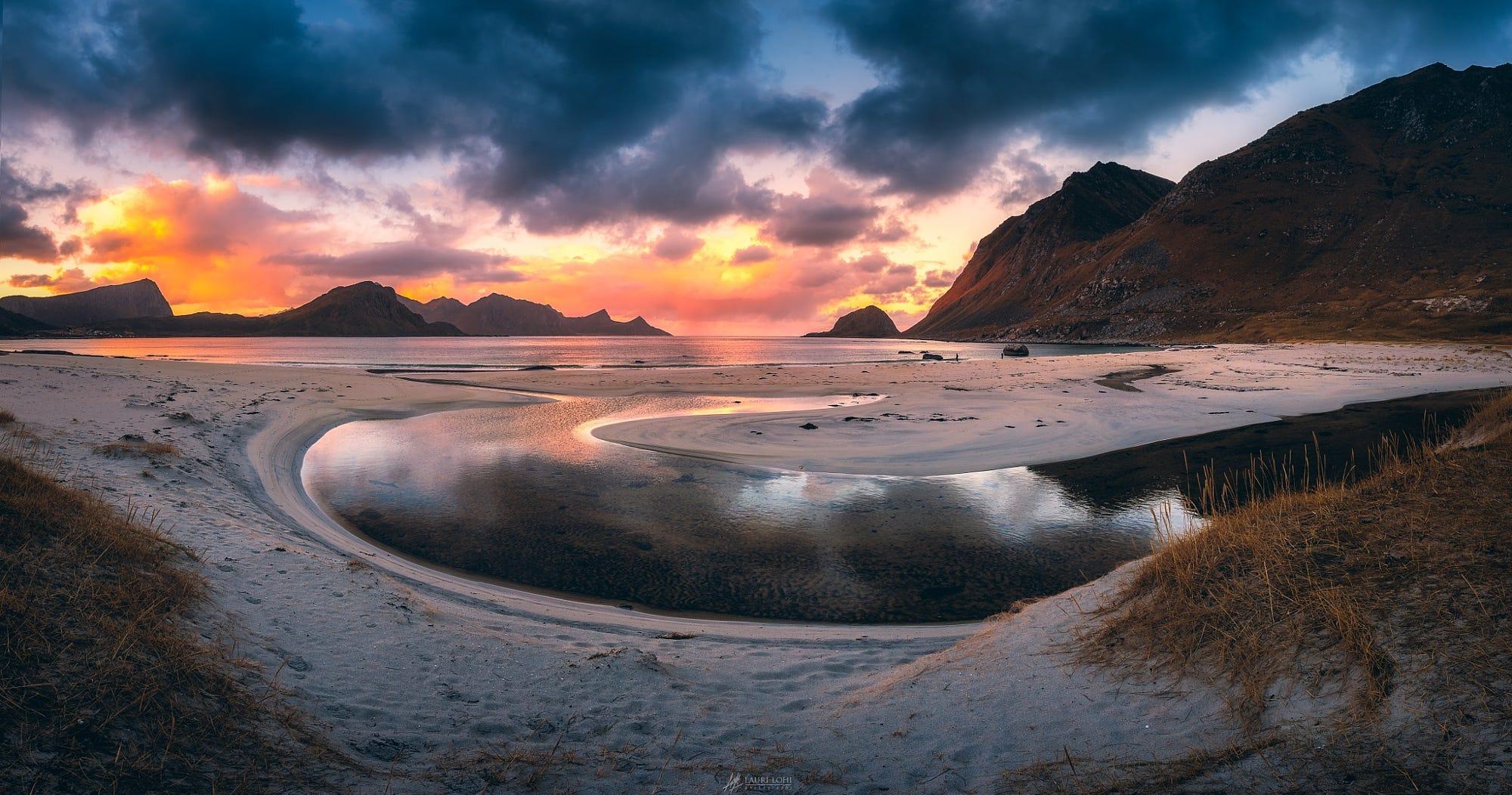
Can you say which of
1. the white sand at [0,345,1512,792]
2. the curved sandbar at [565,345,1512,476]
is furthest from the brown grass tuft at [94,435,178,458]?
the curved sandbar at [565,345,1512,476]

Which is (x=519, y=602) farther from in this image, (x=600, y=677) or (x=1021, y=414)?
(x=1021, y=414)

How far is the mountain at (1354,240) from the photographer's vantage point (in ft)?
359

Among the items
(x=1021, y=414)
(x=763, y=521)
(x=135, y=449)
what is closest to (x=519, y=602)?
(x=763, y=521)

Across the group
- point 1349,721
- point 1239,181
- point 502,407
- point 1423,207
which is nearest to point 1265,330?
point 1423,207

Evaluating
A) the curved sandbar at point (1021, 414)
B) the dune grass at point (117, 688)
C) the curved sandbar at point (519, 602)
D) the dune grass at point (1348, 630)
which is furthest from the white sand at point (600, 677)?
the curved sandbar at point (1021, 414)

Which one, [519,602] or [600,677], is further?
[519,602]

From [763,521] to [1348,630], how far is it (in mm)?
10228

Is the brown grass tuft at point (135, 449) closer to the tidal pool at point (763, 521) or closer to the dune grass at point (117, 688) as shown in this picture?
the tidal pool at point (763, 521)

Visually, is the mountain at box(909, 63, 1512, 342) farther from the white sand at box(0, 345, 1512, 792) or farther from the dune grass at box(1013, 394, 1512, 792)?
the white sand at box(0, 345, 1512, 792)

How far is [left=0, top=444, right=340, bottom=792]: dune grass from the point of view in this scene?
3.76 meters

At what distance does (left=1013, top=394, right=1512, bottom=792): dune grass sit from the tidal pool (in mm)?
3427

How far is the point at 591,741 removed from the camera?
511 cm

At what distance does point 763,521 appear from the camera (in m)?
14.0

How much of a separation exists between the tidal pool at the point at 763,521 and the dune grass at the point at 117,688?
5437 mm
